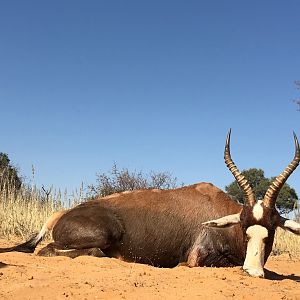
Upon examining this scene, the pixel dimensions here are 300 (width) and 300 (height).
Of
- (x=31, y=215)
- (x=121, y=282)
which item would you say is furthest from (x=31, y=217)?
(x=121, y=282)

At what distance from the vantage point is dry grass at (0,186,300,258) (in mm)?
10992

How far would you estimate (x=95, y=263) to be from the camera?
244 inches

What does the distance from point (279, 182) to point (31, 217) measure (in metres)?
6.64

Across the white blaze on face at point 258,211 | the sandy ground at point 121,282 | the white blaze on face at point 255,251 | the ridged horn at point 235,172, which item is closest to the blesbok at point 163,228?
the ridged horn at point 235,172

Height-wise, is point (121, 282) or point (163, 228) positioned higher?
point (163, 228)

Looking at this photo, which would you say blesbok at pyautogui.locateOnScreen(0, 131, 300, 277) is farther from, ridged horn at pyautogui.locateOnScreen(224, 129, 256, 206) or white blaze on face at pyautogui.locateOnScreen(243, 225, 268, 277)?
white blaze on face at pyautogui.locateOnScreen(243, 225, 268, 277)

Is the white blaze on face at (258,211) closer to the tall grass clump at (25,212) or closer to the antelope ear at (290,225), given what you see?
the antelope ear at (290,225)

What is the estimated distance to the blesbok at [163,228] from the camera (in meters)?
7.10

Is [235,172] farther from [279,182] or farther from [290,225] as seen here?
[290,225]

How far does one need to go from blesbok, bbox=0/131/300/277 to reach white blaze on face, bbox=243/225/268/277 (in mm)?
391

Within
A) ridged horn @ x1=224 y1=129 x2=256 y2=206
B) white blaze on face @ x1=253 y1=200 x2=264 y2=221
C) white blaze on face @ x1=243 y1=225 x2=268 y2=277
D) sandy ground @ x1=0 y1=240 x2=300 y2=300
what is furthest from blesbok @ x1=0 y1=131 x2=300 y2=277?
sandy ground @ x1=0 y1=240 x2=300 y2=300

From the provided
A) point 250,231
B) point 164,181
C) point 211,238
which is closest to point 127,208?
point 211,238

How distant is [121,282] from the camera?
479cm

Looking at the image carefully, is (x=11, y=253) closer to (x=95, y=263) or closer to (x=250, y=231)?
(x=95, y=263)
